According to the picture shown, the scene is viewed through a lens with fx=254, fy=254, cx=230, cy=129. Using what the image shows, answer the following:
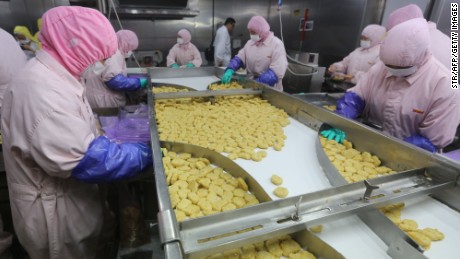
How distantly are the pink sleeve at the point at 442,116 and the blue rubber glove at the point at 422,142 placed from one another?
5 centimetres

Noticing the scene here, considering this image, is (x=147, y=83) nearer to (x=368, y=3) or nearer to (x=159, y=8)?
(x=159, y=8)

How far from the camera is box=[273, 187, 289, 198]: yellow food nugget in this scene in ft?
4.07

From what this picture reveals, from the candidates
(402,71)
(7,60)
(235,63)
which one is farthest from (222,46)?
(402,71)

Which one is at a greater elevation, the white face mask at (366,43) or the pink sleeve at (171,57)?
the white face mask at (366,43)

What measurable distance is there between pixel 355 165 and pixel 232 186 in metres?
0.76

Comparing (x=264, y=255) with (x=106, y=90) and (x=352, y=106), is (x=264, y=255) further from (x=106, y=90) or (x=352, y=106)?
(x=106, y=90)

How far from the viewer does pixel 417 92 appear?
1839mm

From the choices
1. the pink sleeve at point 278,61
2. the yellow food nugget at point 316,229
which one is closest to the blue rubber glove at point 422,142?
the yellow food nugget at point 316,229

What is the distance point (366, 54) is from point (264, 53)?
1.98m

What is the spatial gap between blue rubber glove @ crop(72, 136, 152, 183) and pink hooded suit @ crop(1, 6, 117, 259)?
0.04 metres

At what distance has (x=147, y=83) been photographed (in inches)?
127

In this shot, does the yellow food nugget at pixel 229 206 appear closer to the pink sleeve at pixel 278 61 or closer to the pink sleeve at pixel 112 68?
the pink sleeve at pixel 112 68

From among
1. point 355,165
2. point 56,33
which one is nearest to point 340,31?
point 355,165

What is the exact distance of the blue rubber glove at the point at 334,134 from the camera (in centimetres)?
183
